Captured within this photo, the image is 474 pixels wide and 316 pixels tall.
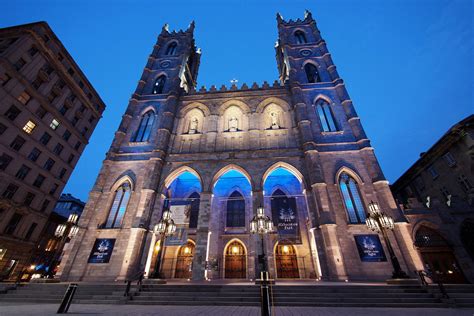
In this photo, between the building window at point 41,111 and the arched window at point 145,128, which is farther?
the building window at point 41,111

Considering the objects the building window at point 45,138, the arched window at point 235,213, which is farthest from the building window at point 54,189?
the arched window at point 235,213

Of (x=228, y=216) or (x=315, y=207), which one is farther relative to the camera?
(x=228, y=216)

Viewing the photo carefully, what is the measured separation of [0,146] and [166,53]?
2158 centimetres

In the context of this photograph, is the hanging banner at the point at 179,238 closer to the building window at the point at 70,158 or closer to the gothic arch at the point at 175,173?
the gothic arch at the point at 175,173

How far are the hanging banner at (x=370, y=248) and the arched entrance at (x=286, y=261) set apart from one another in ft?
19.5

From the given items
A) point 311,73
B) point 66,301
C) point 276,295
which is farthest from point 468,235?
point 66,301

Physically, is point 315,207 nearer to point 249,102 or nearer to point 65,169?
point 249,102

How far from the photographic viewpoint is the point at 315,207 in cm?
1562

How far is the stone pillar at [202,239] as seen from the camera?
1440 cm

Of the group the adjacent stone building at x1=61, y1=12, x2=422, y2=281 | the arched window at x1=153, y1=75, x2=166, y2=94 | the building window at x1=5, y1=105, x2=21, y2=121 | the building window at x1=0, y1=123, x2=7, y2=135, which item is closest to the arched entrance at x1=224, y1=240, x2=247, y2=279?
the adjacent stone building at x1=61, y1=12, x2=422, y2=281

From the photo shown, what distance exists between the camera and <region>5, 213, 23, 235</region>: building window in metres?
19.9

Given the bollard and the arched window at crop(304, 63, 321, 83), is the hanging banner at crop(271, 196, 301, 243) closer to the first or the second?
the bollard

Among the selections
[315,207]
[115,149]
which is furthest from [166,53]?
[315,207]

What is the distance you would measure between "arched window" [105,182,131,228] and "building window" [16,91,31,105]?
51.1ft
